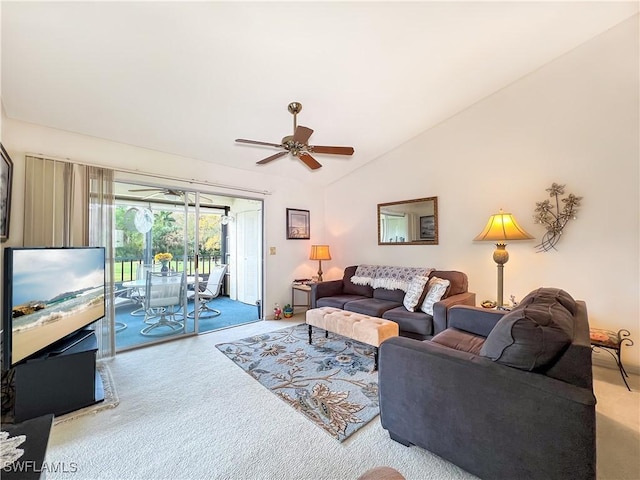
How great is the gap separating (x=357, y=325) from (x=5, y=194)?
3.27 meters

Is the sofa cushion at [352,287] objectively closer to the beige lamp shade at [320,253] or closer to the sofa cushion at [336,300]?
the sofa cushion at [336,300]

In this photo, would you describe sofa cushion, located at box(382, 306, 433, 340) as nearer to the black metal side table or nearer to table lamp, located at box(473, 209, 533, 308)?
table lamp, located at box(473, 209, 533, 308)

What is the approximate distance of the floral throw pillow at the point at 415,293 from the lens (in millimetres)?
3264

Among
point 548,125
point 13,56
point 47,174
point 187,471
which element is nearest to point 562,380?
point 187,471

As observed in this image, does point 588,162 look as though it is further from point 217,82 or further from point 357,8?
point 217,82

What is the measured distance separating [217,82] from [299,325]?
329cm

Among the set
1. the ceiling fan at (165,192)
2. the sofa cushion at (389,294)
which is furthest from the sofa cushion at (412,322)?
the ceiling fan at (165,192)

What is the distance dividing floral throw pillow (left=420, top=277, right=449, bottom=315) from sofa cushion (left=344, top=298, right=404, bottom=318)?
1.48ft

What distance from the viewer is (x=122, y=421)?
6.35 ft

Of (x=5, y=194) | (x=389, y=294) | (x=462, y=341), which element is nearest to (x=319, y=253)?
(x=389, y=294)

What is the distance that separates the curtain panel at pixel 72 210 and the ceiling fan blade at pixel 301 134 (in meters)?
2.18

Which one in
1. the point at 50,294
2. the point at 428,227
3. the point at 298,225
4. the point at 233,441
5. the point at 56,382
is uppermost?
the point at 298,225

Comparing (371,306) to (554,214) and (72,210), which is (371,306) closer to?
(554,214)

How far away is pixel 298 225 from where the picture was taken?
498cm
